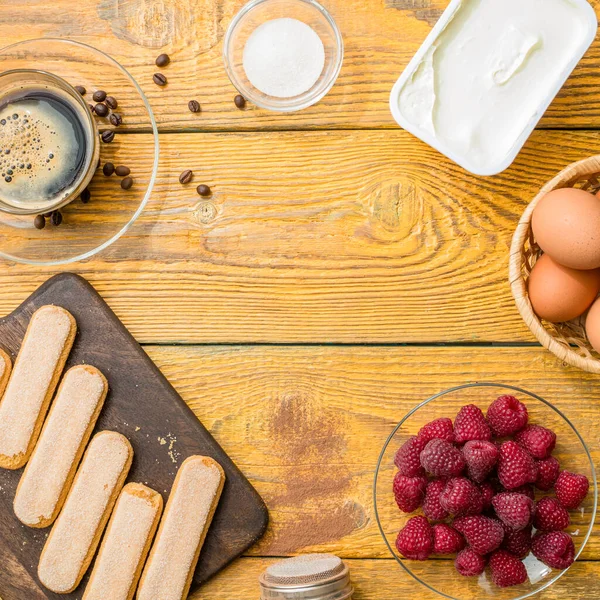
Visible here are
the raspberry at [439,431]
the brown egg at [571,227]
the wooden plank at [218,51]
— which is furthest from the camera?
the wooden plank at [218,51]

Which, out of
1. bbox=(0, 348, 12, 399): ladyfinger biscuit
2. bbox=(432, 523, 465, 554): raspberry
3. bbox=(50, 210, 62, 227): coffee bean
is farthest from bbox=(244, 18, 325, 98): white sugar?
bbox=(432, 523, 465, 554): raspberry

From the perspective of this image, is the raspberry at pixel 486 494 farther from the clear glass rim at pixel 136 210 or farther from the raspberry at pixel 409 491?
the clear glass rim at pixel 136 210

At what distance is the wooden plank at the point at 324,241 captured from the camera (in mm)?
1162

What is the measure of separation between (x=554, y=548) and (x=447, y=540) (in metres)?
0.15

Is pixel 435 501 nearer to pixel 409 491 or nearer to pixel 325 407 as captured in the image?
pixel 409 491

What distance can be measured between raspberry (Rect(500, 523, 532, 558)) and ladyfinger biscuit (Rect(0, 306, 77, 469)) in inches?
28.7

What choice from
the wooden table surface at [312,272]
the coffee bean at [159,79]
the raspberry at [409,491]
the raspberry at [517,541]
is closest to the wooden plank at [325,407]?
the wooden table surface at [312,272]

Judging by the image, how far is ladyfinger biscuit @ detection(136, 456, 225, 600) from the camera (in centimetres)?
111

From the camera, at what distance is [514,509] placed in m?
0.98

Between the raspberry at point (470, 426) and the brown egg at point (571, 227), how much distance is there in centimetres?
25

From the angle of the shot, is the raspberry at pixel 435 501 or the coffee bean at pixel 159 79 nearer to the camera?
the raspberry at pixel 435 501

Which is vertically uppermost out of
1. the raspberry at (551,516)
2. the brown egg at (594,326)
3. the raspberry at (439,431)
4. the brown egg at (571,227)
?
the brown egg at (571,227)

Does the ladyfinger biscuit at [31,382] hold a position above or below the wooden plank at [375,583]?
above

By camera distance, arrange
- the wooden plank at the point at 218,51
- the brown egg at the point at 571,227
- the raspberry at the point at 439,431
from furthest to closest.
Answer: the wooden plank at the point at 218,51 < the raspberry at the point at 439,431 < the brown egg at the point at 571,227
